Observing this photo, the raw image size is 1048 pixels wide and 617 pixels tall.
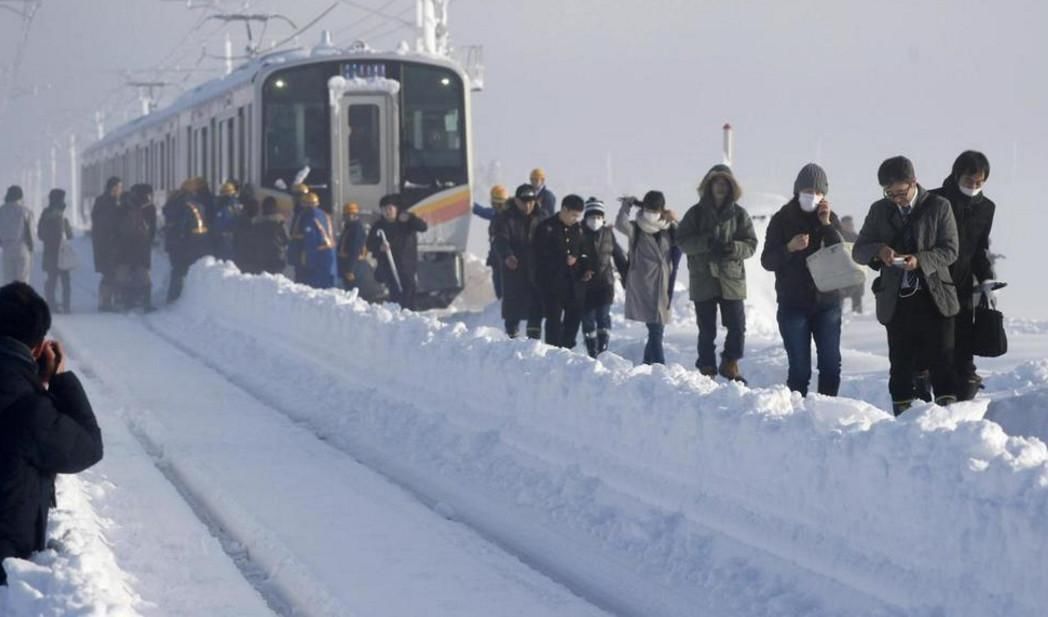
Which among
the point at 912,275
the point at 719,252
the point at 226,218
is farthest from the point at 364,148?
the point at 912,275

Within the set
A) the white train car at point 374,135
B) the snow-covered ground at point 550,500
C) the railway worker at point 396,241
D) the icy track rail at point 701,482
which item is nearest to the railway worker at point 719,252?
the snow-covered ground at point 550,500

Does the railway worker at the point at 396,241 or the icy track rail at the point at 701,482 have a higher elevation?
the railway worker at the point at 396,241

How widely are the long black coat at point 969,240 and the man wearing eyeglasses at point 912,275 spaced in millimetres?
274

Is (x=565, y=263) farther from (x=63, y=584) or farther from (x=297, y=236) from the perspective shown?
(x=63, y=584)

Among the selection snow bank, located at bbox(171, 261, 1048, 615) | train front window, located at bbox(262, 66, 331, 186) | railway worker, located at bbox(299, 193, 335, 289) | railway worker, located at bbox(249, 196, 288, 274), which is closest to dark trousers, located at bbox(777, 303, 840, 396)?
snow bank, located at bbox(171, 261, 1048, 615)

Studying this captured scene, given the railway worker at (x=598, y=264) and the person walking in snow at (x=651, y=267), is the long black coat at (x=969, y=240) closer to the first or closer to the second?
the person walking in snow at (x=651, y=267)

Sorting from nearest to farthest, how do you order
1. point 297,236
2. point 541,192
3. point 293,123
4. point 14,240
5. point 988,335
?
1. point 988,335
2. point 541,192
3. point 297,236
4. point 14,240
5. point 293,123

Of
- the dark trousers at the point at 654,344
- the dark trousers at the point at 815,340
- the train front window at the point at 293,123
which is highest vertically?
the train front window at the point at 293,123

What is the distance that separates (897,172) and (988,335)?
3.48 ft

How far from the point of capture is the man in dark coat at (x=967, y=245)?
28.7 ft

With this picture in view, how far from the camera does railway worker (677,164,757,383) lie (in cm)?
1123

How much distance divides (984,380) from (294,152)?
12501mm

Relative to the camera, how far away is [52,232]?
823 inches

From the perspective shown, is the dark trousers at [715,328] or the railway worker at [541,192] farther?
the railway worker at [541,192]
